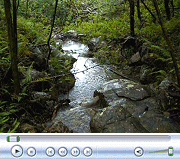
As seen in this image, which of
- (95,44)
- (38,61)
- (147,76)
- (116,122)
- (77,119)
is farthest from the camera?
(95,44)

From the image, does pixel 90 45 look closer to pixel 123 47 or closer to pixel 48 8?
pixel 123 47

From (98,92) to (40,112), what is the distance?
4.11 feet

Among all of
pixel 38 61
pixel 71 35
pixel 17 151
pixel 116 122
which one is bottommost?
pixel 116 122

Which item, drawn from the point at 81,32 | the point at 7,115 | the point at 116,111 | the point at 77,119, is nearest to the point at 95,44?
the point at 81,32

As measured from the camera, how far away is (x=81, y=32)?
9.41 meters

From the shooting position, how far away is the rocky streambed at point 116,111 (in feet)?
8.03

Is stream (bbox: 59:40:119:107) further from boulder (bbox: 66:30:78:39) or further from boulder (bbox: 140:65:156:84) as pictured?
boulder (bbox: 66:30:78:39)

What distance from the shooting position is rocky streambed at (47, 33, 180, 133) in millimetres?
2447

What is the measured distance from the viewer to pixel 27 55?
13.6 ft

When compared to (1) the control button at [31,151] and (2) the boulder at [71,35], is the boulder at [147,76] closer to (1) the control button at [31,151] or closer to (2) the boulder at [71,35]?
(1) the control button at [31,151]

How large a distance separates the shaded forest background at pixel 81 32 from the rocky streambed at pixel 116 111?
1.61 feet

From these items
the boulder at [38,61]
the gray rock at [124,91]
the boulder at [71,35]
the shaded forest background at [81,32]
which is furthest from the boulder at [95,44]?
the gray rock at [124,91]

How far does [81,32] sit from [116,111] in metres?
7.37

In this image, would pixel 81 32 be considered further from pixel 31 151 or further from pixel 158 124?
pixel 31 151
